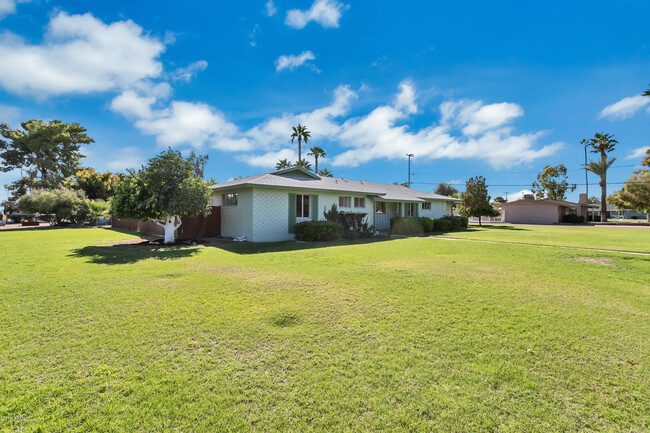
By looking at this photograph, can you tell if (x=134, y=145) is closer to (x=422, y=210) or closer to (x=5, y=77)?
(x=5, y=77)

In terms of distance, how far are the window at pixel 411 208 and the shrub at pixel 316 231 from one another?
35.1ft

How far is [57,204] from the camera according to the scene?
26641 mm

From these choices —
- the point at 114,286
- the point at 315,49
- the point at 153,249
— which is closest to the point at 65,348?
the point at 114,286

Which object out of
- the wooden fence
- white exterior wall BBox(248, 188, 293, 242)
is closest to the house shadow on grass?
white exterior wall BBox(248, 188, 293, 242)

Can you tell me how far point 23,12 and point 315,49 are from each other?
12.7 m

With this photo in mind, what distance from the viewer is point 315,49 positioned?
16141 mm

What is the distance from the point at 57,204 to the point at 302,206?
26.5 metres

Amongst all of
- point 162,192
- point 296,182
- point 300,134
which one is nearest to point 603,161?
point 300,134

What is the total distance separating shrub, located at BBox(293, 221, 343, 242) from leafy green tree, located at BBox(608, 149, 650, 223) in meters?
46.0

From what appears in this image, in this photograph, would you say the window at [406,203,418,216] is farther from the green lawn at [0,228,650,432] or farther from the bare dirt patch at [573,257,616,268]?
the green lawn at [0,228,650,432]

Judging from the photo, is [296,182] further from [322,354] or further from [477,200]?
[477,200]

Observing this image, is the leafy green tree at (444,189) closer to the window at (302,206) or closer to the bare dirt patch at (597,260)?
the window at (302,206)

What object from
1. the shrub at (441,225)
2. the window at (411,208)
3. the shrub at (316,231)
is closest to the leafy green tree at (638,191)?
the shrub at (441,225)

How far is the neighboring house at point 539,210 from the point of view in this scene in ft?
131
